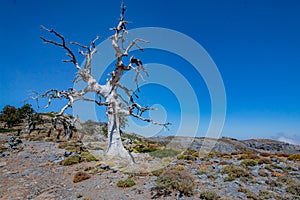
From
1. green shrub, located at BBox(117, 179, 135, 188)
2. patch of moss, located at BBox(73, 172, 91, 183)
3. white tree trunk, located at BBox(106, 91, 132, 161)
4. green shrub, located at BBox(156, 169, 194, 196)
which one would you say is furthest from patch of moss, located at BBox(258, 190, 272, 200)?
white tree trunk, located at BBox(106, 91, 132, 161)

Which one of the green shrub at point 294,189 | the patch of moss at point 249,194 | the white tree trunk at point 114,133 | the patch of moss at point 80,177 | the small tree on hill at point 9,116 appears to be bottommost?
the patch of moss at point 80,177

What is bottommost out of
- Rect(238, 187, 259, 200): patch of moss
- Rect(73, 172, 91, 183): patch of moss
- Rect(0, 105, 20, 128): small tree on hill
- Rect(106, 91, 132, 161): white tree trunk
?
Rect(73, 172, 91, 183): patch of moss

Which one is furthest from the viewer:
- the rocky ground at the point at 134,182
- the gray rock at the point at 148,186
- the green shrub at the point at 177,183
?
the gray rock at the point at 148,186

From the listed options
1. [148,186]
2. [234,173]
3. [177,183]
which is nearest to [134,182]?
[148,186]

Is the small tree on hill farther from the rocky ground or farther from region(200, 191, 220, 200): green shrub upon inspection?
region(200, 191, 220, 200): green shrub

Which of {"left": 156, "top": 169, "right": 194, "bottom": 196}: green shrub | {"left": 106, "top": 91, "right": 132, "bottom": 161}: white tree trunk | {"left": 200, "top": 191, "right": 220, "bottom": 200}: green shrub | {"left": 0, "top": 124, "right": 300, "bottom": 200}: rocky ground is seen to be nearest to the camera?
{"left": 200, "top": 191, "right": 220, "bottom": 200}: green shrub

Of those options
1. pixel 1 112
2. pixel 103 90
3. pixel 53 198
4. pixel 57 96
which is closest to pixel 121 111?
pixel 103 90

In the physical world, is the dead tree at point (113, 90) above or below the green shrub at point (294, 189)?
above

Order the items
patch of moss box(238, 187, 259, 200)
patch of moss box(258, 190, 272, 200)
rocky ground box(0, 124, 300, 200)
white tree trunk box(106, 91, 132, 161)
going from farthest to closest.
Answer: white tree trunk box(106, 91, 132, 161) → rocky ground box(0, 124, 300, 200) → patch of moss box(258, 190, 272, 200) → patch of moss box(238, 187, 259, 200)

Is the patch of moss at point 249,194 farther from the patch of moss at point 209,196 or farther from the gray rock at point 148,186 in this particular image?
the gray rock at point 148,186

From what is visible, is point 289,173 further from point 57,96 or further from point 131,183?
point 57,96

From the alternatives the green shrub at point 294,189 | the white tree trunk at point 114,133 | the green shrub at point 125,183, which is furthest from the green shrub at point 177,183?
the white tree trunk at point 114,133

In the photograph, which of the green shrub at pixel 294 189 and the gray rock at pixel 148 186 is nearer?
the green shrub at pixel 294 189

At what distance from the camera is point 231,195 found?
385 inches
